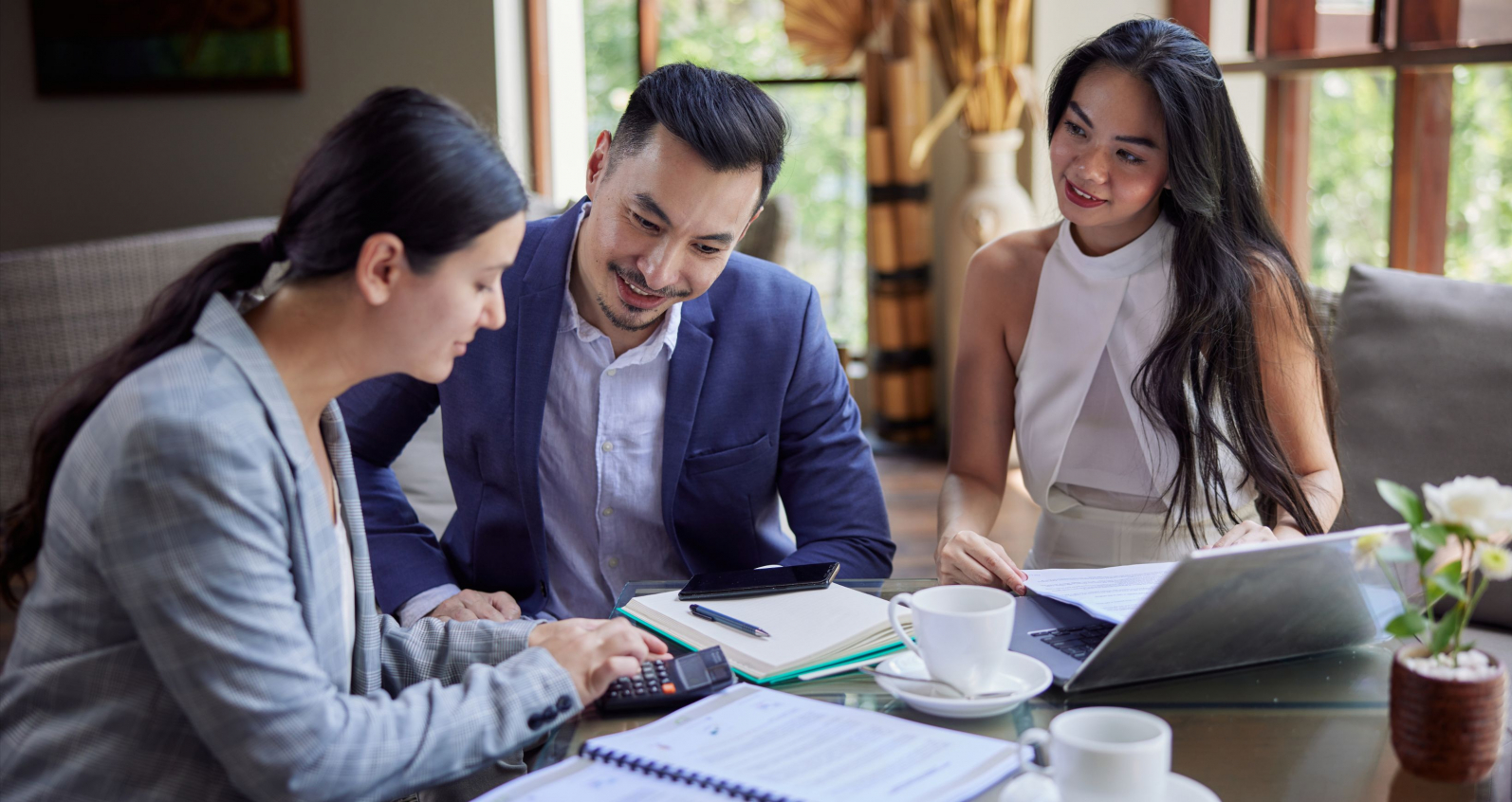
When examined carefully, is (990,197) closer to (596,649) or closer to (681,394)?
(681,394)

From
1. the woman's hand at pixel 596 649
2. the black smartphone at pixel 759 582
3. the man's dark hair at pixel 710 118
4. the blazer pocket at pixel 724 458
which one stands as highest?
the man's dark hair at pixel 710 118

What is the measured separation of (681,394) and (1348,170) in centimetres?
210

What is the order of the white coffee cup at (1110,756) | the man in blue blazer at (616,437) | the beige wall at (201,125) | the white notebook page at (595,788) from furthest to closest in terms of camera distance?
the beige wall at (201,125) < the man in blue blazer at (616,437) < the white notebook page at (595,788) < the white coffee cup at (1110,756)

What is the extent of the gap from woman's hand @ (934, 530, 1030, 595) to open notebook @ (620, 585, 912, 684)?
0.10 meters

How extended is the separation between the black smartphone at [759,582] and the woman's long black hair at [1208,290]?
611mm

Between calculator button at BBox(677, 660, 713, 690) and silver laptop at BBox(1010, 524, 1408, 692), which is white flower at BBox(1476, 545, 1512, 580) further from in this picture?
calculator button at BBox(677, 660, 713, 690)

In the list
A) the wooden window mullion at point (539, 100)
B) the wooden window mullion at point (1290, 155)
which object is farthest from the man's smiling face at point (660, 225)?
the wooden window mullion at point (539, 100)

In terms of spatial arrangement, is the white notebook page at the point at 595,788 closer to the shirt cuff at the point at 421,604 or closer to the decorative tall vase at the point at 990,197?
the shirt cuff at the point at 421,604

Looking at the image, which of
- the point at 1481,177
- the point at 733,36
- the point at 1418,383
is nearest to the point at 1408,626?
the point at 1418,383

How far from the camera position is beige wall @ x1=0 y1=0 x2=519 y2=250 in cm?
438

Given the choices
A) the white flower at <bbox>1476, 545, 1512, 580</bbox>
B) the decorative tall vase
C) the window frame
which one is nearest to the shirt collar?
the white flower at <bbox>1476, 545, 1512, 580</bbox>

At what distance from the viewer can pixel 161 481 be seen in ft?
2.79

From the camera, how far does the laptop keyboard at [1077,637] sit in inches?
44.6

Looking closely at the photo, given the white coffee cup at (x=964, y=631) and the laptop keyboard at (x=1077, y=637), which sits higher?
the white coffee cup at (x=964, y=631)
